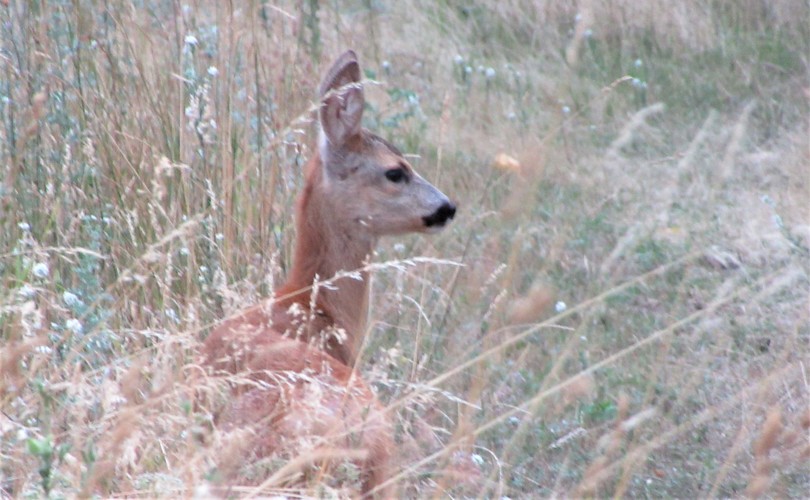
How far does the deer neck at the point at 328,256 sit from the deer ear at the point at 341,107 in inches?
5.5

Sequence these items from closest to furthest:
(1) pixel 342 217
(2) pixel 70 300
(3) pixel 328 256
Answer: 1. (2) pixel 70 300
2. (3) pixel 328 256
3. (1) pixel 342 217

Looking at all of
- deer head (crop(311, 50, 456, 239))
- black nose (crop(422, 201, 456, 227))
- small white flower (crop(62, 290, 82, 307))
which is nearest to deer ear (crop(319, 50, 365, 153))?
deer head (crop(311, 50, 456, 239))

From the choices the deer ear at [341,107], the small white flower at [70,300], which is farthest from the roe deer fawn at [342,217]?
the small white flower at [70,300]

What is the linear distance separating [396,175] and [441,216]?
23cm

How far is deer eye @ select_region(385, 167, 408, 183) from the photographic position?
5.33 m

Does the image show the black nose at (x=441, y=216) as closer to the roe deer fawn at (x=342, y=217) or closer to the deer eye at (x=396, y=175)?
the roe deer fawn at (x=342, y=217)

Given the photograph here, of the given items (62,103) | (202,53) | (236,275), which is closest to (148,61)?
(202,53)

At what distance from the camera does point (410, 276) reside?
6094 mm

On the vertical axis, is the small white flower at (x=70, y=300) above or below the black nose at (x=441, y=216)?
above

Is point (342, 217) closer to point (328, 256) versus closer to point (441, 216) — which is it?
point (328, 256)

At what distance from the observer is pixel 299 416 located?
3.55 m

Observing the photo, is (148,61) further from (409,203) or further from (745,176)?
(745,176)

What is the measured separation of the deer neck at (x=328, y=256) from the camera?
5066 mm

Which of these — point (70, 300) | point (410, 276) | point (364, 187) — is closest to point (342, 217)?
point (364, 187)
